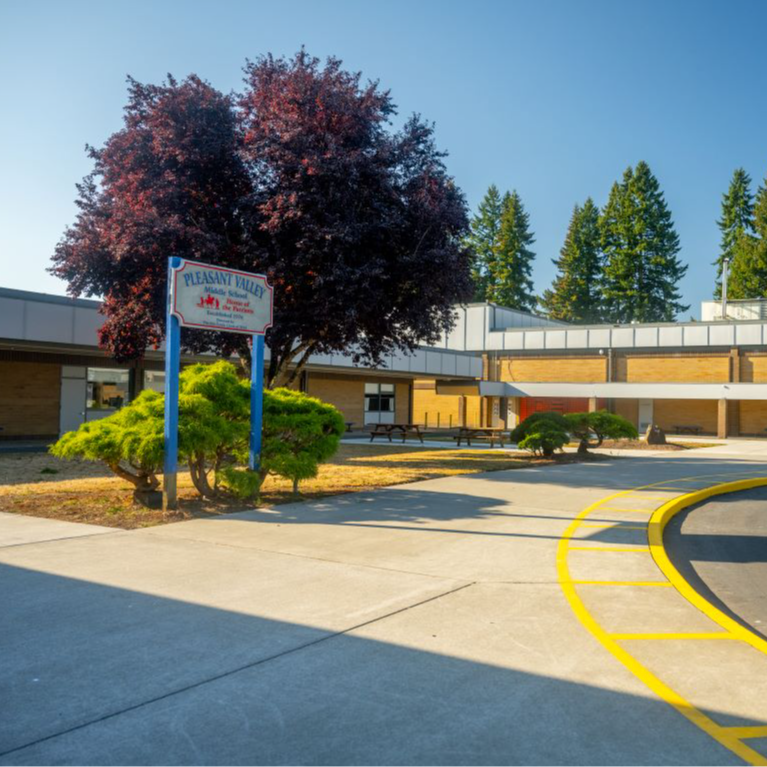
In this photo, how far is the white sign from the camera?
36.3 feet

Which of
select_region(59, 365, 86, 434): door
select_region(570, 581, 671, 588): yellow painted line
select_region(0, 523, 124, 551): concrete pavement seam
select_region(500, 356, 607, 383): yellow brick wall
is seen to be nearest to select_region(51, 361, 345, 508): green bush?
select_region(0, 523, 124, 551): concrete pavement seam

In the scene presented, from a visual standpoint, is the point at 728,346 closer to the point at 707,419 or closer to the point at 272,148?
the point at 707,419

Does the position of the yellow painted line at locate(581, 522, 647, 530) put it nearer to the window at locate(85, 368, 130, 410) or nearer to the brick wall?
the window at locate(85, 368, 130, 410)

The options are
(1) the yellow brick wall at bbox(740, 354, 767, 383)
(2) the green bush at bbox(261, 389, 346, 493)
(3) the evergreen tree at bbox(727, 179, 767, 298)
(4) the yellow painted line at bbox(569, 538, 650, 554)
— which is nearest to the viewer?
(4) the yellow painted line at bbox(569, 538, 650, 554)

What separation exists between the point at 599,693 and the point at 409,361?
3316cm

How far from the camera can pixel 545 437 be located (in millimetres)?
21750

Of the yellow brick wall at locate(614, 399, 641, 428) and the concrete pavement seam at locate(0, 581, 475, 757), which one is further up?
the yellow brick wall at locate(614, 399, 641, 428)

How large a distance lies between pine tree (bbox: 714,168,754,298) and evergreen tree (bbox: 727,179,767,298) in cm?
457

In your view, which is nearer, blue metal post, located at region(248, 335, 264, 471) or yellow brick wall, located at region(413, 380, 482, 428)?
blue metal post, located at region(248, 335, 264, 471)

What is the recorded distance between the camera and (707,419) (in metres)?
47.1

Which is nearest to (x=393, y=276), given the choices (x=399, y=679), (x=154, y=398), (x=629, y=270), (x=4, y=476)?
(x=154, y=398)

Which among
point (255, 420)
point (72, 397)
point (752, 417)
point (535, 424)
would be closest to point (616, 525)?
point (255, 420)

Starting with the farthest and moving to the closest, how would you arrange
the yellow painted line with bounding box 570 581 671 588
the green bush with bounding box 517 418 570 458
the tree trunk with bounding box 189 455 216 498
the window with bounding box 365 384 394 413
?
the window with bounding box 365 384 394 413
the green bush with bounding box 517 418 570 458
the tree trunk with bounding box 189 455 216 498
the yellow painted line with bounding box 570 581 671 588

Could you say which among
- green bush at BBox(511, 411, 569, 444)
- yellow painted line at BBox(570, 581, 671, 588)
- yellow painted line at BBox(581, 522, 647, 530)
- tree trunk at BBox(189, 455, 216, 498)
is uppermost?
green bush at BBox(511, 411, 569, 444)
